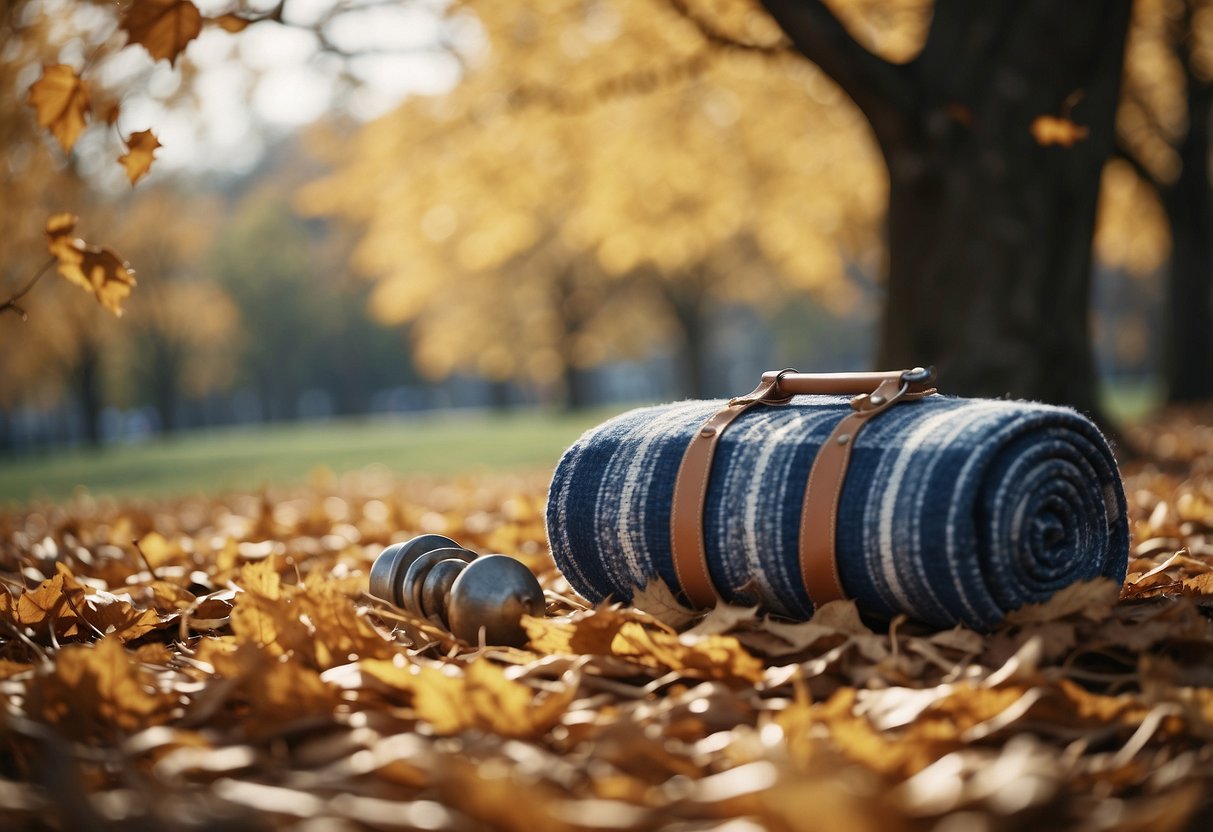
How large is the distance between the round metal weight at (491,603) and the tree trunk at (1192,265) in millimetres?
10216

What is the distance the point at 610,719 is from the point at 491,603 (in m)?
0.53

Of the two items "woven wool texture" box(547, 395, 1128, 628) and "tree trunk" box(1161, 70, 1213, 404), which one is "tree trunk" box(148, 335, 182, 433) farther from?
"woven wool texture" box(547, 395, 1128, 628)

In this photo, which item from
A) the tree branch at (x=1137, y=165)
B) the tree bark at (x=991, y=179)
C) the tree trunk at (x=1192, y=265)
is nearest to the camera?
the tree bark at (x=991, y=179)

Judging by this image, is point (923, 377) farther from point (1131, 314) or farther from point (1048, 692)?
point (1131, 314)

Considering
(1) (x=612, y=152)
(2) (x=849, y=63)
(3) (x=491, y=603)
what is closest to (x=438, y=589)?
(3) (x=491, y=603)

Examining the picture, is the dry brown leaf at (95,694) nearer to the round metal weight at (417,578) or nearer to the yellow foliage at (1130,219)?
the round metal weight at (417,578)

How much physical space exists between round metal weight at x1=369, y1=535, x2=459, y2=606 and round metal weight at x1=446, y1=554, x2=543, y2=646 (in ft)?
0.79

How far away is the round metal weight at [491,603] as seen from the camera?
201 cm

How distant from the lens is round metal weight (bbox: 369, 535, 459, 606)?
2.27m

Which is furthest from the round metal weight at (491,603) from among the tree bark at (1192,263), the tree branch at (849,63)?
the tree bark at (1192,263)

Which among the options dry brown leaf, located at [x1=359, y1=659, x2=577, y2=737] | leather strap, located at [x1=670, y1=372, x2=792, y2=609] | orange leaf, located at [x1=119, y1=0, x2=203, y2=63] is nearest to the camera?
dry brown leaf, located at [x1=359, y1=659, x2=577, y2=737]

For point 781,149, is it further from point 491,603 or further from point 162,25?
point 491,603

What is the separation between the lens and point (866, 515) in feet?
6.16

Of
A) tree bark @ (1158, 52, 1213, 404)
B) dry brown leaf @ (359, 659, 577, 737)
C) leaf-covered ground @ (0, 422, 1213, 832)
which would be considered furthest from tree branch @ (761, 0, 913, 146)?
tree bark @ (1158, 52, 1213, 404)
